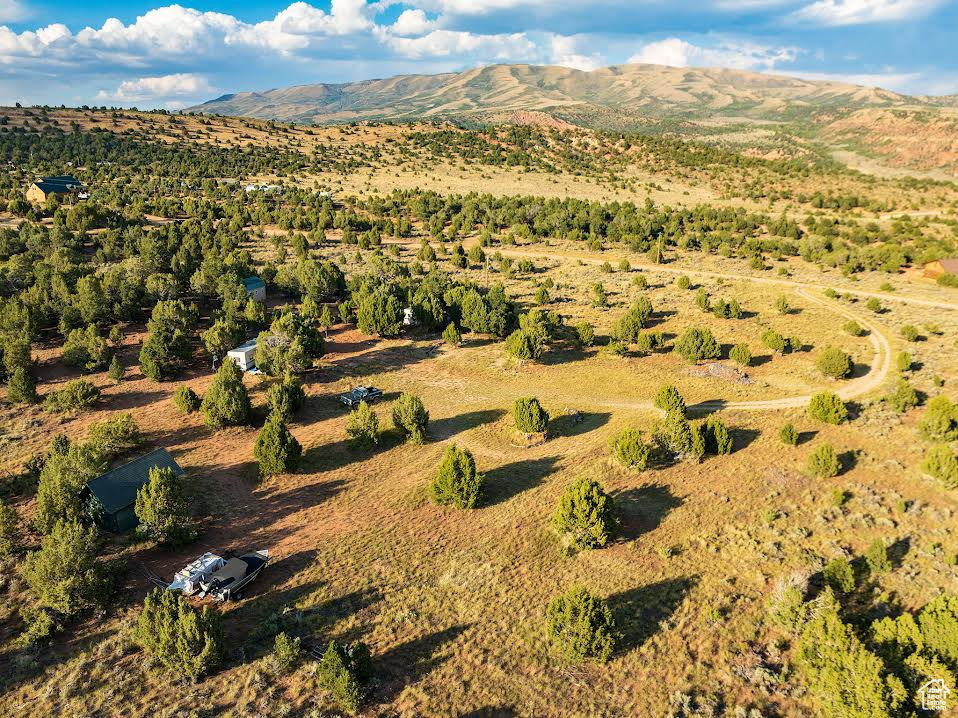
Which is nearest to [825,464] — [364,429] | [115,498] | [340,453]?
[364,429]

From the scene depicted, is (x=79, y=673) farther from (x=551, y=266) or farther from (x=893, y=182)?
(x=893, y=182)

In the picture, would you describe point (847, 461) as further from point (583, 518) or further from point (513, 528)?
point (513, 528)

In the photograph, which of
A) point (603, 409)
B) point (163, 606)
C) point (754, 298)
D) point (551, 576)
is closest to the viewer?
point (163, 606)

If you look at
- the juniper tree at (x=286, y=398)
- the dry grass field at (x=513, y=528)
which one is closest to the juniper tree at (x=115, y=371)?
the dry grass field at (x=513, y=528)

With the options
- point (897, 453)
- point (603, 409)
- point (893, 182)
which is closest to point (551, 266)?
point (603, 409)

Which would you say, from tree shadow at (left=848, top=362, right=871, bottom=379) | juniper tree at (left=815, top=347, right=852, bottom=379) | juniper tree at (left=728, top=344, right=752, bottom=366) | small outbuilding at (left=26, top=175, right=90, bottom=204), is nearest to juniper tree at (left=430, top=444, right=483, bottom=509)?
juniper tree at (left=728, top=344, right=752, bottom=366)

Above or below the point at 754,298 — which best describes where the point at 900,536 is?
below

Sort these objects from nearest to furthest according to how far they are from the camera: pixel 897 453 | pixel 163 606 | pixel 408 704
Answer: pixel 408 704 < pixel 163 606 < pixel 897 453

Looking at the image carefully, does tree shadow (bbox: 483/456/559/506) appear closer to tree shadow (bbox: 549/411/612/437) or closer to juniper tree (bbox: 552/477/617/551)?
tree shadow (bbox: 549/411/612/437)
